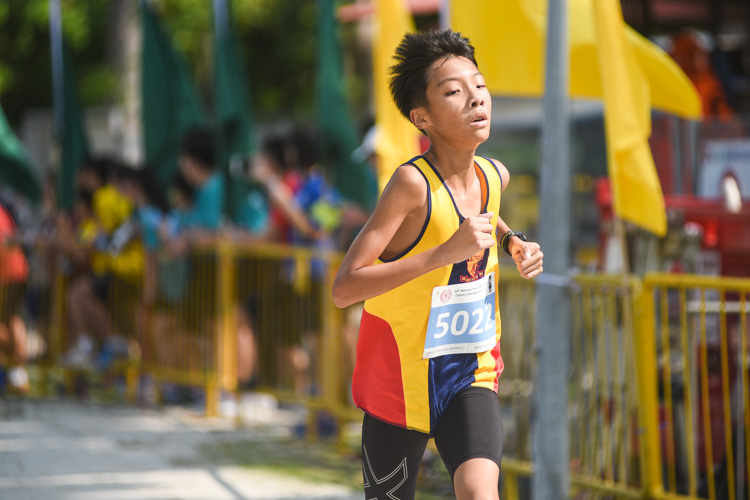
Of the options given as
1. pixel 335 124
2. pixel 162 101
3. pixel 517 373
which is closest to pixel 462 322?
pixel 517 373

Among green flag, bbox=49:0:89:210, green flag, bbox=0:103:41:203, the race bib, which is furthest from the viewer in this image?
green flag, bbox=49:0:89:210

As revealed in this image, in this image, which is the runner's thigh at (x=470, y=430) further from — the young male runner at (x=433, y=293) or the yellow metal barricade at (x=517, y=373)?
the yellow metal barricade at (x=517, y=373)

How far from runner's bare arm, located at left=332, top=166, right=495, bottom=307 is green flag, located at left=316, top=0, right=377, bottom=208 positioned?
13.7 feet

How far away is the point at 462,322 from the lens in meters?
3.21

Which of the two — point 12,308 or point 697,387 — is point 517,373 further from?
point 12,308

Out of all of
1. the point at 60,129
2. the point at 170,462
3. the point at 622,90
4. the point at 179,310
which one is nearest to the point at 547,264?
the point at 622,90

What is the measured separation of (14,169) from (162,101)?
1854mm

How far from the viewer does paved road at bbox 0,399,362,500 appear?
5.86 m

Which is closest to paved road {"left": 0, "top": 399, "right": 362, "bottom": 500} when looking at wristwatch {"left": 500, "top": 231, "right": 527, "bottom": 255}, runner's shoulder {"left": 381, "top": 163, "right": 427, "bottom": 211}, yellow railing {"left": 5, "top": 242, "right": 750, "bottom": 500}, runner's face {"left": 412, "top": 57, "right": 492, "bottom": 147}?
yellow railing {"left": 5, "top": 242, "right": 750, "bottom": 500}

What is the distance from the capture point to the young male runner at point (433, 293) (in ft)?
10.2

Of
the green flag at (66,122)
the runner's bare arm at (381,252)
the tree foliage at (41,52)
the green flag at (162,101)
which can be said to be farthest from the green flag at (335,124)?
the tree foliage at (41,52)

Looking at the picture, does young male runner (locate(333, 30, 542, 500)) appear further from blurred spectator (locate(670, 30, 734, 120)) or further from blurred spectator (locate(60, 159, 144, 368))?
blurred spectator (locate(60, 159, 144, 368))

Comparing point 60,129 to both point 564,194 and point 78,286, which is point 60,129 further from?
point 564,194

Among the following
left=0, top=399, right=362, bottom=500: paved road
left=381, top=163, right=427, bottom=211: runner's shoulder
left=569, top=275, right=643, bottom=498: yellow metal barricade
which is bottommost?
left=0, top=399, right=362, bottom=500: paved road
